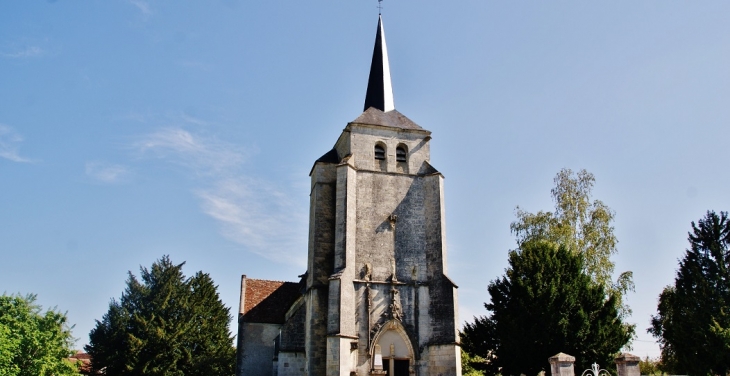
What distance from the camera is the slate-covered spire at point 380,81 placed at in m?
25.4

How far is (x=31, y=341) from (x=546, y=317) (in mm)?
20115

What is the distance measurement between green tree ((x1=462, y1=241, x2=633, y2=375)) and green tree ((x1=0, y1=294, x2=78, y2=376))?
17.1 metres

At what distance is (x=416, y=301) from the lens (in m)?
21.0

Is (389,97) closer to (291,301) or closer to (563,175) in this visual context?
(563,175)

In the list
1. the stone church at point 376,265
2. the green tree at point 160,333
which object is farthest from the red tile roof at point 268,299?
the stone church at point 376,265

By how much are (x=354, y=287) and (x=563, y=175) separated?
1246 cm

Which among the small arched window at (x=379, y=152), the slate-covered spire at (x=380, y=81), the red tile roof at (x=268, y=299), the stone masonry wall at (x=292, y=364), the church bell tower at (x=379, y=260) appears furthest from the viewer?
the red tile roof at (x=268, y=299)

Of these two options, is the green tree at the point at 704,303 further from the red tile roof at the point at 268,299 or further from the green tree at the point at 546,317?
the red tile roof at the point at 268,299

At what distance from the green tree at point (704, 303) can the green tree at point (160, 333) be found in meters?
18.7

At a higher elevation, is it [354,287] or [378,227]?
[378,227]

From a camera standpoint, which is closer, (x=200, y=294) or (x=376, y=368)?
(x=376, y=368)

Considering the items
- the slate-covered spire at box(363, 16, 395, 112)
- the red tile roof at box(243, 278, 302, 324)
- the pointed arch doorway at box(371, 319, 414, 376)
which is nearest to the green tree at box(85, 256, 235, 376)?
the red tile roof at box(243, 278, 302, 324)

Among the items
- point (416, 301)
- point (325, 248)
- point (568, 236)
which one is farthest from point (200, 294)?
point (568, 236)

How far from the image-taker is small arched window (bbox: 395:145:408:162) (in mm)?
23453
